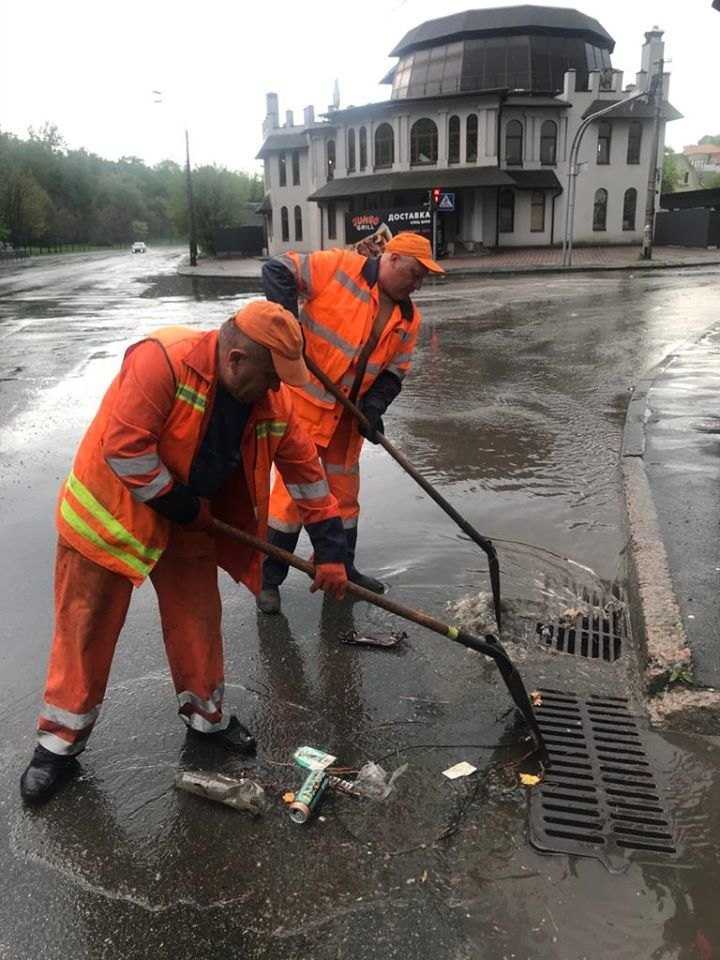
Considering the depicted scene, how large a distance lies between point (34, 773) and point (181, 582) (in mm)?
796

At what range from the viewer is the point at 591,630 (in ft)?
12.6

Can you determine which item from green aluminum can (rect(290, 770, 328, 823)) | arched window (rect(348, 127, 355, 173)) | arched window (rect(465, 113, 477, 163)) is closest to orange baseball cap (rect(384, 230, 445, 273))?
green aluminum can (rect(290, 770, 328, 823))

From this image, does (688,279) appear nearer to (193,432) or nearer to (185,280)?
(185,280)

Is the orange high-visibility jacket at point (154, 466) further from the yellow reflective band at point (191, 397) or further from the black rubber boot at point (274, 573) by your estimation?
the black rubber boot at point (274, 573)

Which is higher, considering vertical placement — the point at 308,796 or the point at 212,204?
the point at 212,204

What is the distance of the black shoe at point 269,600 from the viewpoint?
4059 millimetres

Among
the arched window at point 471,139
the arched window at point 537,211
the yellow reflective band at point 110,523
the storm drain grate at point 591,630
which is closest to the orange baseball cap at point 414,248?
the storm drain grate at point 591,630

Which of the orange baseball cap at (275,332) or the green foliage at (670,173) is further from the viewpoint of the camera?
the green foliage at (670,173)

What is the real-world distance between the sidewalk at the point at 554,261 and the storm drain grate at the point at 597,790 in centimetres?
2585

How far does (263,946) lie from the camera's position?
2.17 metres

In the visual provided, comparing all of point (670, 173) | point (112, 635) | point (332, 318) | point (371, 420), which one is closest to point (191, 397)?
point (112, 635)

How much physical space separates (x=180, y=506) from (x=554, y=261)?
30.2 m

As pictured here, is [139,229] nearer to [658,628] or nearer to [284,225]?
[284,225]

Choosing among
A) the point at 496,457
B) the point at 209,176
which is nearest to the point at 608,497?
the point at 496,457
